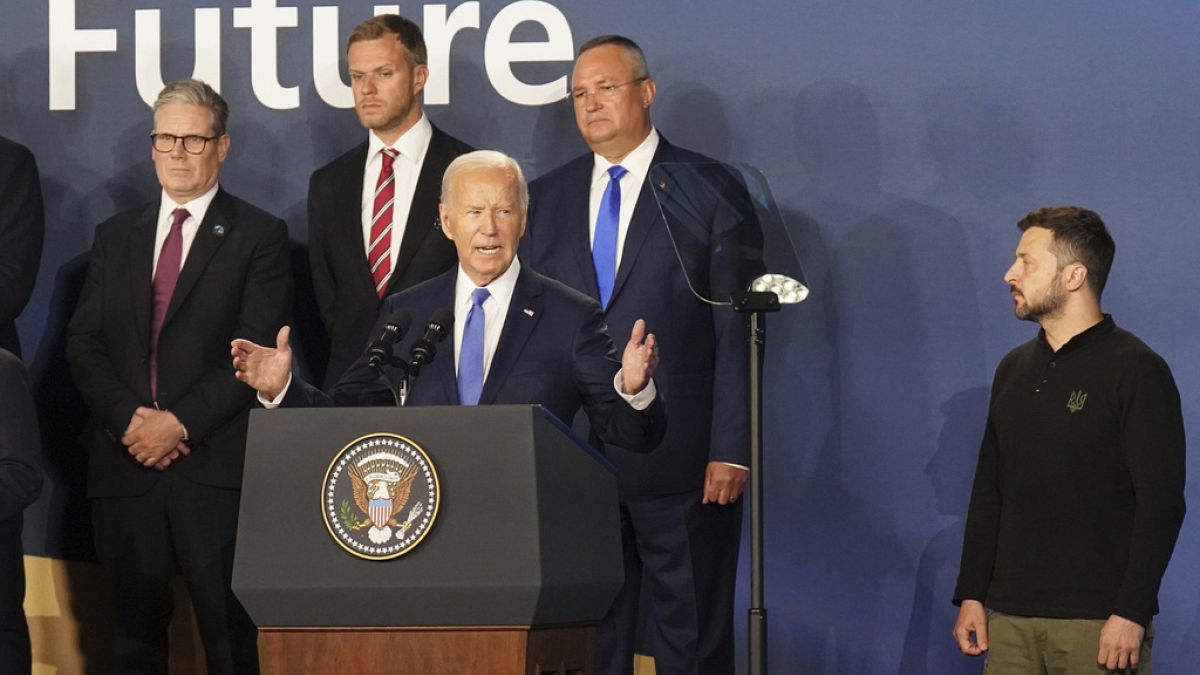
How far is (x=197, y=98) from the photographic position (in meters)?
5.08

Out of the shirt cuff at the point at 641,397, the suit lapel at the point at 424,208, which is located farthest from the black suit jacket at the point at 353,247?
the shirt cuff at the point at 641,397

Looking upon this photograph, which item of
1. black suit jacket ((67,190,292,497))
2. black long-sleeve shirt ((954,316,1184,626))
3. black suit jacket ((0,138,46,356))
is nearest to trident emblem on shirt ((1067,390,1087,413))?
black long-sleeve shirt ((954,316,1184,626))

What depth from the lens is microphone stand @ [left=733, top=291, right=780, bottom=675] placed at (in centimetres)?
404

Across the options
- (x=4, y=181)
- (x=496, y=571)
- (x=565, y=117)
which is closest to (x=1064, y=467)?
(x=496, y=571)

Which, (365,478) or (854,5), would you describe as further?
(854,5)

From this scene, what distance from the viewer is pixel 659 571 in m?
4.68

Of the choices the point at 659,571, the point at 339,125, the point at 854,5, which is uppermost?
the point at 854,5

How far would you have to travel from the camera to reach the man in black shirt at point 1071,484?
3912 millimetres

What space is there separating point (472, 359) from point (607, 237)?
1247 mm

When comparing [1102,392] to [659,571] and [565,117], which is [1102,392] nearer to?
[659,571]

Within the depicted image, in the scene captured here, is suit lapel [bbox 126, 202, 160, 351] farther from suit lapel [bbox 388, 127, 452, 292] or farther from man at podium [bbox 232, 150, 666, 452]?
man at podium [bbox 232, 150, 666, 452]

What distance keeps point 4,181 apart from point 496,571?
117 inches

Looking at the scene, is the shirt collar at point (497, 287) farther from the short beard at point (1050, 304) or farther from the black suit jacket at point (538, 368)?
the short beard at point (1050, 304)

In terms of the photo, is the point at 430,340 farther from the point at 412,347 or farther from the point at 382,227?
the point at 382,227
